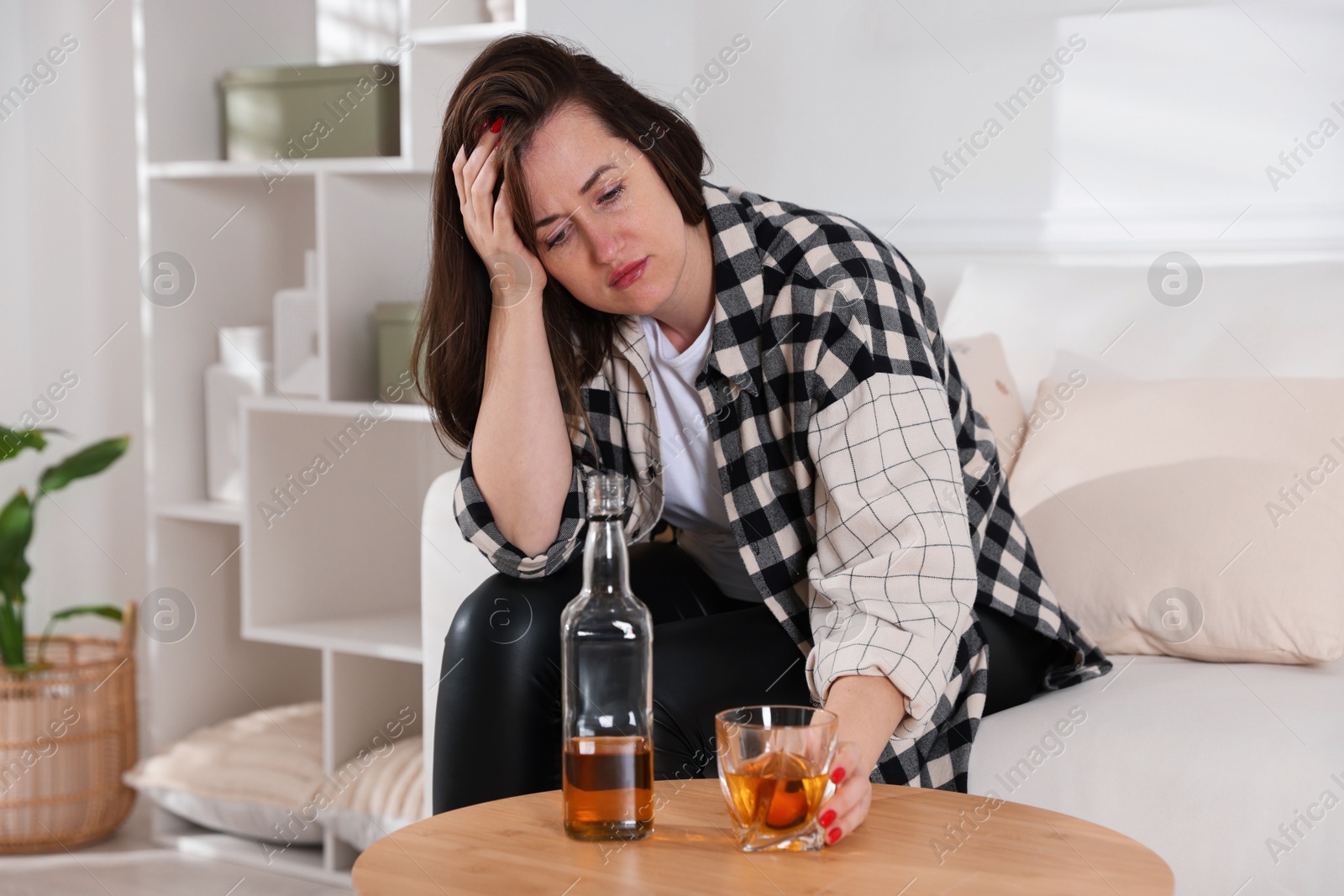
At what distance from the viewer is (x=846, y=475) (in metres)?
1.03

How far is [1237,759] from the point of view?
3.52 ft

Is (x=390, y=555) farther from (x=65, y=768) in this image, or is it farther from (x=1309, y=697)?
(x=1309, y=697)

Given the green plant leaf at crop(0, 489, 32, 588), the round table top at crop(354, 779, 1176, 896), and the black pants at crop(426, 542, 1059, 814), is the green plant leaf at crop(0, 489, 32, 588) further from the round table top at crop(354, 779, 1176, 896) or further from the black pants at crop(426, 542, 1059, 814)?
the round table top at crop(354, 779, 1176, 896)

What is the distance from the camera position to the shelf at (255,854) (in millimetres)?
2070

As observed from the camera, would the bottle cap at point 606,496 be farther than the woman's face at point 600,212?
No

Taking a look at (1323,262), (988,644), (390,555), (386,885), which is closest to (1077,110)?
(1323,262)

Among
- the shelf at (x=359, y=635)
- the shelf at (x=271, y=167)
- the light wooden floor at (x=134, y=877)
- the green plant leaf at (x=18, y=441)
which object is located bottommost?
the light wooden floor at (x=134, y=877)

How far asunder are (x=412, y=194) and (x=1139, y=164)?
119 cm

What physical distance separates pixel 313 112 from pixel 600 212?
1196 mm

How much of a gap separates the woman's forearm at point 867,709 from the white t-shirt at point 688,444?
336 millimetres

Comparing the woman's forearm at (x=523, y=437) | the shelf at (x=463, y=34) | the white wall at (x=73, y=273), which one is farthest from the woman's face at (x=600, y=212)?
the white wall at (x=73, y=273)

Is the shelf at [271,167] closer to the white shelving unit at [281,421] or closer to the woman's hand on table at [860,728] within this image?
the white shelving unit at [281,421]

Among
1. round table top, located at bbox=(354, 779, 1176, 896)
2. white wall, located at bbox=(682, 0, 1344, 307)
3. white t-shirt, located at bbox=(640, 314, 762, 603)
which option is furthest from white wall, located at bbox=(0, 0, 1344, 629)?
round table top, located at bbox=(354, 779, 1176, 896)

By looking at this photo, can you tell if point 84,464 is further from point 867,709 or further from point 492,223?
point 867,709
